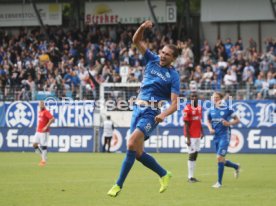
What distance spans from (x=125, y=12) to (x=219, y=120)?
84.2ft

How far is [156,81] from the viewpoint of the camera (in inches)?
513

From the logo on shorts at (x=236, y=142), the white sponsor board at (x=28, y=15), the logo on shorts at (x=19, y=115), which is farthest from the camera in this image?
the white sponsor board at (x=28, y=15)

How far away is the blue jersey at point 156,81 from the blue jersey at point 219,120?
5.12m

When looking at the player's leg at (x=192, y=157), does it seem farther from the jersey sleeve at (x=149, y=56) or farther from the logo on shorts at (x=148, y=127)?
the jersey sleeve at (x=149, y=56)

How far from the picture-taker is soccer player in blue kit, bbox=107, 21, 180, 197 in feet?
41.8

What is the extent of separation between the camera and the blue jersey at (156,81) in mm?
13023

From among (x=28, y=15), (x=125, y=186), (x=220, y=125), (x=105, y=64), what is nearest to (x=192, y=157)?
(x=220, y=125)

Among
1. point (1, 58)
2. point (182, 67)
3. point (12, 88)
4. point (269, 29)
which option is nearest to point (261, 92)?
point (182, 67)

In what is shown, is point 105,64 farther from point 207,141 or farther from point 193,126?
point 193,126

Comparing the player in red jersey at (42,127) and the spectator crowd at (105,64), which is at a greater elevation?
the spectator crowd at (105,64)

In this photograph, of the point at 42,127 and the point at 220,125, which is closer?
the point at 220,125

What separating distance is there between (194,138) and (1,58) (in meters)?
22.7

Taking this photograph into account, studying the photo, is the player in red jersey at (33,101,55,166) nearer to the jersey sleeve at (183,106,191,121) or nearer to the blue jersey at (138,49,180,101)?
the jersey sleeve at (183,106,191,121)

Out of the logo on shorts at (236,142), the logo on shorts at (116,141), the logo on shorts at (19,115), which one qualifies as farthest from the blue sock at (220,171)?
the logo on shorts at (19,115)
